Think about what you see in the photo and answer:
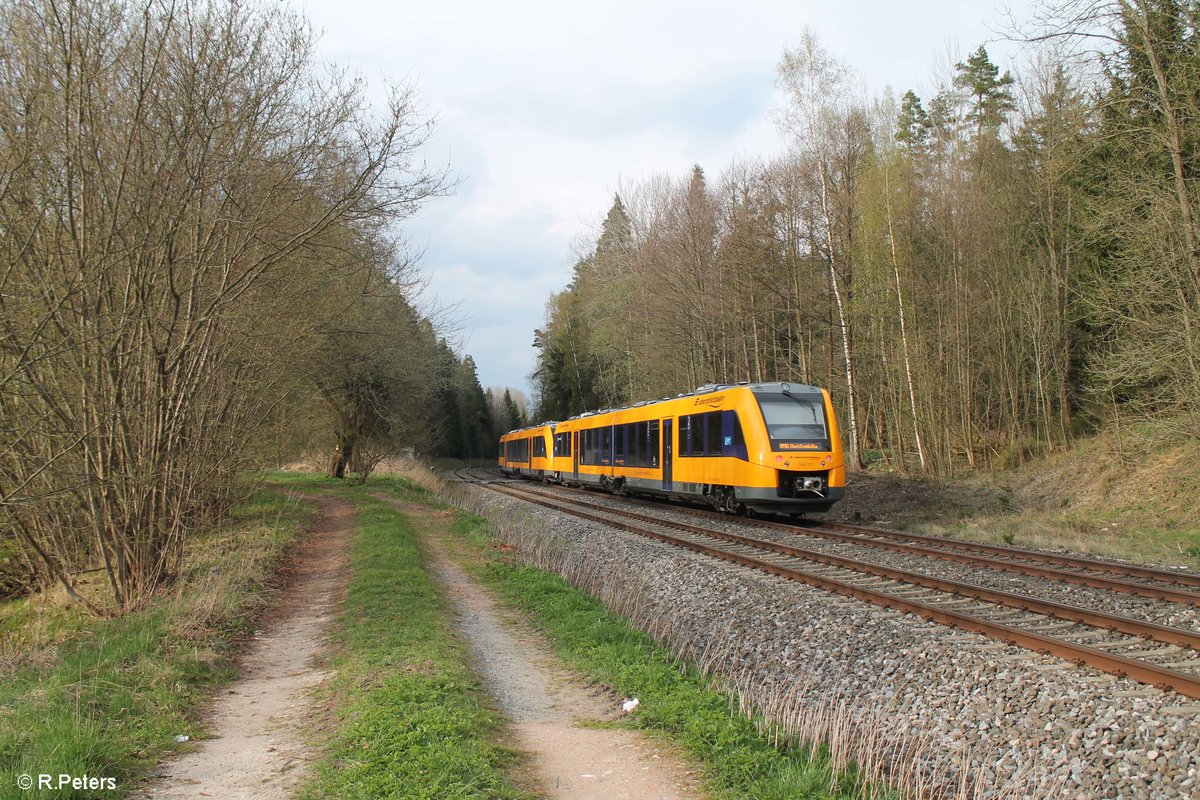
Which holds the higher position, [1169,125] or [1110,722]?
[1169,125]

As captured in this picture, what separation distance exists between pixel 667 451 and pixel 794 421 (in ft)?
17.4

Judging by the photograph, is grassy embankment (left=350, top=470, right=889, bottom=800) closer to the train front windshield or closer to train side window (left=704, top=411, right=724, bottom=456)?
the train front windshield

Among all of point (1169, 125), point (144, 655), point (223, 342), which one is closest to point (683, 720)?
Answer: point (144, 655)

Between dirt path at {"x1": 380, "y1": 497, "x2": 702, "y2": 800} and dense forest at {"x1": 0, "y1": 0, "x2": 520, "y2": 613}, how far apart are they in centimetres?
417

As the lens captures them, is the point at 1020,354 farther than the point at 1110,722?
Yes

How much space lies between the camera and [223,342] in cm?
1092

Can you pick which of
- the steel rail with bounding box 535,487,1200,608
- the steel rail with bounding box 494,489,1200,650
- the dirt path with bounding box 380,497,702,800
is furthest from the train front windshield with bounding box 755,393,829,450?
the dirt path with bounding box 380,497,702,800

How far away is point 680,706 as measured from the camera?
552 cm

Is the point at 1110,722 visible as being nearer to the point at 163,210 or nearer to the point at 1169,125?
the point at 163,210

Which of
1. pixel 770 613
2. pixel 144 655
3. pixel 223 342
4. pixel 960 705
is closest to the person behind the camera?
pixel 960 705

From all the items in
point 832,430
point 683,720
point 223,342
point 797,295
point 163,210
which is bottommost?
point 683,720

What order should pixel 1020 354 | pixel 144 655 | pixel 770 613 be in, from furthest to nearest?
1. pixel 1020 354
2. pixel 770 613
3. pixel 144 655

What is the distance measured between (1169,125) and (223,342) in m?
16.1

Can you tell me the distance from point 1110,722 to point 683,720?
2484 millimetres
